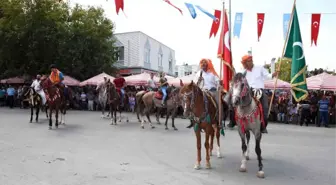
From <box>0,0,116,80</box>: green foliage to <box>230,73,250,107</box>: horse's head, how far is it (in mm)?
24225

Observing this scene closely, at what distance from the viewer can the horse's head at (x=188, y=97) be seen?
711cm

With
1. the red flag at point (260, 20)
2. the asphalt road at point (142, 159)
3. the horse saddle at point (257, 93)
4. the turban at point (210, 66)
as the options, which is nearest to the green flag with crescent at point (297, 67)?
the horse saddle at point (257, 93)

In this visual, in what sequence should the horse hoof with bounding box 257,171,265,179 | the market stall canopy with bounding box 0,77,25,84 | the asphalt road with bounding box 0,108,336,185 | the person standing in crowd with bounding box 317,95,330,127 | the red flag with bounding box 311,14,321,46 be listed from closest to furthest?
the asphalt road with bounding box 0,108,336,185
the horse hoof with bounding box 257,171,265,179
the red flag with bounding box 311,14,321,46
the person standing in crowd with bounding box 317,95,330,127
the market stall canopy with bounding box 0,77,25,84

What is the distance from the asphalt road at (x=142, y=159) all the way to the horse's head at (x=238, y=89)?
169 cm

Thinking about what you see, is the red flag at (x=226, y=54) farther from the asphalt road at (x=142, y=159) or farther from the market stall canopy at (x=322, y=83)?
the market stall canopy at (x=322, y=83)

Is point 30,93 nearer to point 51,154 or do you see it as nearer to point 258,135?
point 51,154

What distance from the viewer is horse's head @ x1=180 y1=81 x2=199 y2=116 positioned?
711 cm

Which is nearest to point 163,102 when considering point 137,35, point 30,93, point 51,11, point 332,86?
point 30,93

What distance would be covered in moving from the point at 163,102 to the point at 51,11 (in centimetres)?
1910

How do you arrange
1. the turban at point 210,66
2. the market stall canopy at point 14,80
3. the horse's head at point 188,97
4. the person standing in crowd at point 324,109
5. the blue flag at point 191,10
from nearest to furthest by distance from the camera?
the horse's head at point 188,97
the turban at point 210,66
the blue flag at point 191,10
the person standing in crowd at point 324,109
the market stall canopy at point 14,80

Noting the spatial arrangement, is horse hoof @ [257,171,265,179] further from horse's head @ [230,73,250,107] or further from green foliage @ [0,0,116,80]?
green foliage @ [0,0,116,80]

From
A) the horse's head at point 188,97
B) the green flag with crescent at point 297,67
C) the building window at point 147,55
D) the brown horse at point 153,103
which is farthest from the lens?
the building window at point 147,55

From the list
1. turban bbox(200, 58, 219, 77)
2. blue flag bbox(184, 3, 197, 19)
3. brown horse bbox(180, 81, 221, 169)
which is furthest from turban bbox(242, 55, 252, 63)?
blue flag bbox(184, 3, 197, 19)

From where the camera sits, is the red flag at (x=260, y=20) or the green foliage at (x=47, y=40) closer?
the red flag at (x=260, y=20)
